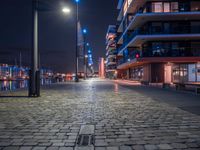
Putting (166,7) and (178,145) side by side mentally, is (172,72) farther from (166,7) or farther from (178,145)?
(178,145)

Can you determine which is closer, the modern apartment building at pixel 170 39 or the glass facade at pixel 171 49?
the modern apartment building at pixel 170 39

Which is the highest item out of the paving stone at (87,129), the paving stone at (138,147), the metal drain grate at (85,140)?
the paving stone at (87,129)

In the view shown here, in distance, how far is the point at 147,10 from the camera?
41.8 meters

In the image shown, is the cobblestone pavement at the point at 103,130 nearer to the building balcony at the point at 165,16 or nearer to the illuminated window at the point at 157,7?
the building balcony at the point at 165,16

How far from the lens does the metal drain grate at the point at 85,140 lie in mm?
5494

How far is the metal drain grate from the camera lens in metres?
5.49

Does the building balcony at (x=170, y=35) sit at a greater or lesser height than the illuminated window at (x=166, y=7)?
lesser

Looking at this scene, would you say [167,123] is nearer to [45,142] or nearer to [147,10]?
[45,142]

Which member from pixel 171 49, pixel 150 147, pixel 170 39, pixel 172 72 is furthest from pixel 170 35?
pixel 150 147

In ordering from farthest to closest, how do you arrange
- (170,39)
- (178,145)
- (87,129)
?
(170,39) → (87,129) → (178,145)

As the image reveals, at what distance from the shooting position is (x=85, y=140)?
5.75 meters

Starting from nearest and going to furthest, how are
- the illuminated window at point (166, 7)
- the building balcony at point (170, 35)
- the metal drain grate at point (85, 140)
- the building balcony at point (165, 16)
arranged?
the metal drain grate at point (85, 140), the building balcony at point (165, 16), the building balcony at point (170, 35), the illuminated window at point (166, 7)

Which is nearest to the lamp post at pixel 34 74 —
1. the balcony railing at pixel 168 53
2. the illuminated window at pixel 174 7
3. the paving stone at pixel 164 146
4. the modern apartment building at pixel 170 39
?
the paving stone at pixel 164 146

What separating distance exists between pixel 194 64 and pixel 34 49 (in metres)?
31.9
